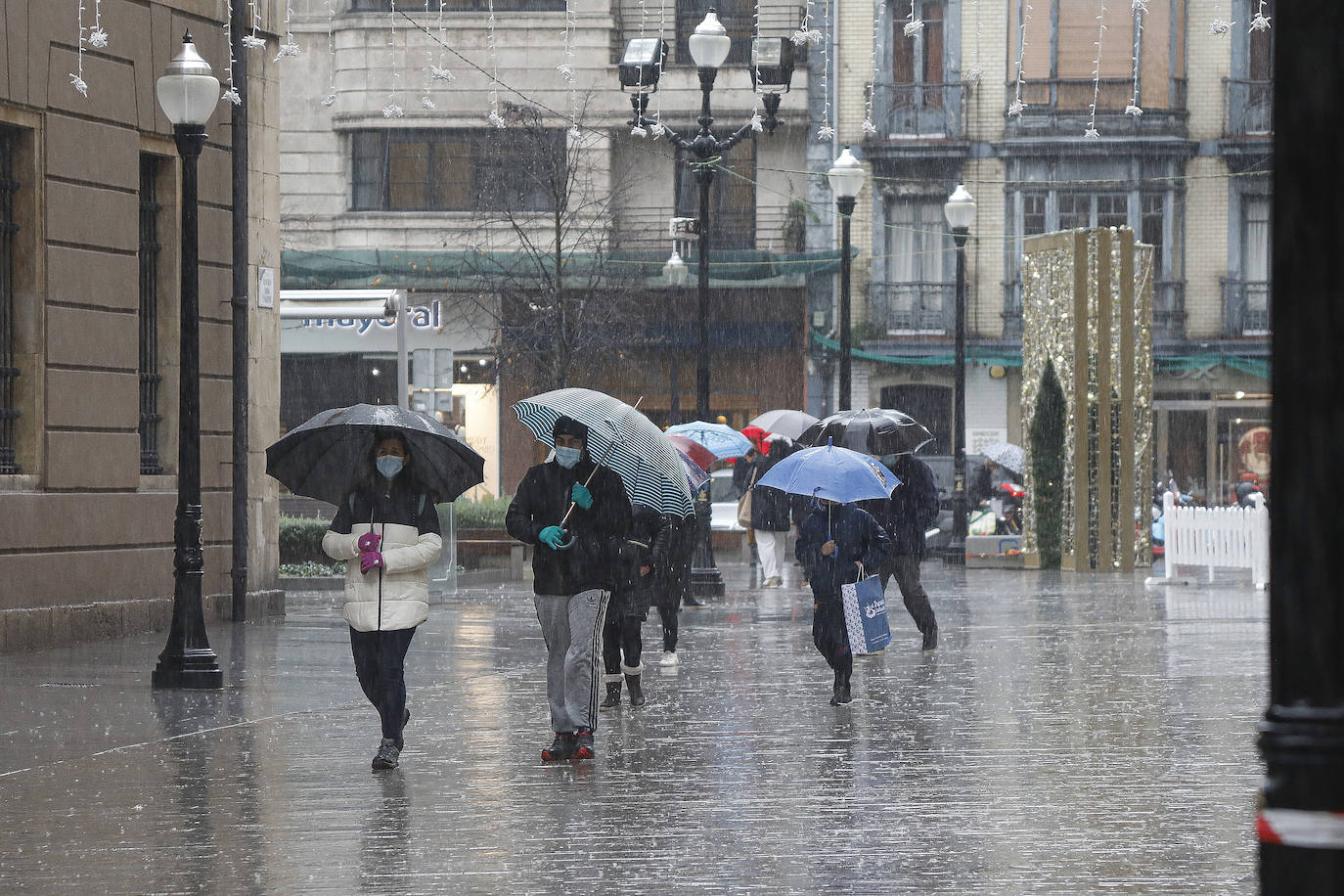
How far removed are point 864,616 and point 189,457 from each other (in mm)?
4723

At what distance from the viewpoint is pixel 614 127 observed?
3962 centimetres

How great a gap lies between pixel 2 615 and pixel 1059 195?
30.0 metres

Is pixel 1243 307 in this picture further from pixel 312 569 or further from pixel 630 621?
pixel 630 621

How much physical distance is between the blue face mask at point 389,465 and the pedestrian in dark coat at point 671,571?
139 inches

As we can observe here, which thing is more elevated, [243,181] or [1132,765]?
[243,181]

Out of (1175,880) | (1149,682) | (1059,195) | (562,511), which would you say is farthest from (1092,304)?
(1175,880)

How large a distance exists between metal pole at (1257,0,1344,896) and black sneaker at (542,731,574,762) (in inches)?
273

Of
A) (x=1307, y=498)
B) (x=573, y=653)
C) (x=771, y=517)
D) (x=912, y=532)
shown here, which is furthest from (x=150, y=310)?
(x=1307, y=498)

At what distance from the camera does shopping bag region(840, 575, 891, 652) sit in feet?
41.5

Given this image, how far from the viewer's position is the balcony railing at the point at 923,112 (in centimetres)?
4078

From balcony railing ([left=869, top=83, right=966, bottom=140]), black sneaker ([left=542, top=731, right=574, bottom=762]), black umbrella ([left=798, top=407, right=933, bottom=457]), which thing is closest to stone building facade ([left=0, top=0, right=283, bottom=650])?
black umbrella ([left=798, top=407, right=933, bottom=457])

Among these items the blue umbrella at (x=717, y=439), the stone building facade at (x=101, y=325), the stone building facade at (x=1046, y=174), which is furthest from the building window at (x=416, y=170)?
the stone building facade at (x=101, y=325)

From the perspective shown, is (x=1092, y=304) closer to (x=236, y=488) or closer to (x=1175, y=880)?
(x=236, y=488)

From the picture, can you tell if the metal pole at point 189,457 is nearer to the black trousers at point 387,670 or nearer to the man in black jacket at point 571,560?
the black trousers at point 387,670
